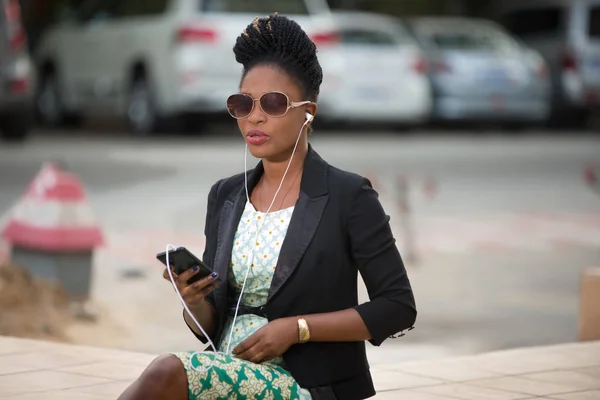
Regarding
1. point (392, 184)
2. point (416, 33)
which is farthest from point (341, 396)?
point (416, 33)

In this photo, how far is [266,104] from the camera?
370 cm

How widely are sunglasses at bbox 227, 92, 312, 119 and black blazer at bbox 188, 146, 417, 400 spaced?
0.21m

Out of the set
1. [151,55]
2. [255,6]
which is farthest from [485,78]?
[151,55]

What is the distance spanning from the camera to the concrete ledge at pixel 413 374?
192 inches

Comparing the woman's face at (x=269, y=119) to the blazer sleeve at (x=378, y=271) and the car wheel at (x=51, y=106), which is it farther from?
the car wheel at (x=51, y=106)

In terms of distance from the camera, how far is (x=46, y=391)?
4824mm

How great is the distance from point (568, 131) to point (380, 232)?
1936 cm

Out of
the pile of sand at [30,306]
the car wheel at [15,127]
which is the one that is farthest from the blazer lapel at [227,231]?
the car wheel at [15,127]

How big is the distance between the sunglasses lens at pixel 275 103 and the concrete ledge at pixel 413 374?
147 cm

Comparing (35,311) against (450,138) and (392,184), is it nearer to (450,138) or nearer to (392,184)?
(392,184)

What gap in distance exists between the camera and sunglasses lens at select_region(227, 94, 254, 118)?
3.72 m

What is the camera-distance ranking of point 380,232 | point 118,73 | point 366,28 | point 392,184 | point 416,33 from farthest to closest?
point 416,33, point 366,28, point 118,73, point 392,184, point 380,232

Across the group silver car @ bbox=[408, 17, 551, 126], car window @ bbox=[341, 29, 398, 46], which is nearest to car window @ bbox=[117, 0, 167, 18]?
car window @ bbox=[341, 29, 398, 46]

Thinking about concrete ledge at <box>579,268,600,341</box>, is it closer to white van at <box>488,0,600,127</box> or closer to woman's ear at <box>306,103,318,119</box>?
woman's ear at <box>306,103,318,119</box>
